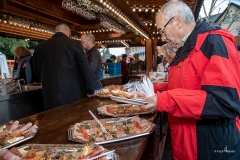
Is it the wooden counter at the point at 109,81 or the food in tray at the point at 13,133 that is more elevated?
the food in tray at the point at 13,133

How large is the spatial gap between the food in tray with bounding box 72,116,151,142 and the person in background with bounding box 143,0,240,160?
0.22 m

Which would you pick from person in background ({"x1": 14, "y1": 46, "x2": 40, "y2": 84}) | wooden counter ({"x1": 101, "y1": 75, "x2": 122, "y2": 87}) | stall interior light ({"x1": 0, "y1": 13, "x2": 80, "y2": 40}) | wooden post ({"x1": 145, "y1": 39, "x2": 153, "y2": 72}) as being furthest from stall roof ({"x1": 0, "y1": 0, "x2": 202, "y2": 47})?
wooden post ({"x1": 145, "y1": 39, "x2": 153, "y2": 72})

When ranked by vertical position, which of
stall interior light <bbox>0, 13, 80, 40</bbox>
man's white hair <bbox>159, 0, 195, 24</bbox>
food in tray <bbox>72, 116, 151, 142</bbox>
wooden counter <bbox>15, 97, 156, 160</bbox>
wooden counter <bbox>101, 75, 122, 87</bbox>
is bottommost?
wooden counter <bbox>101, 75, 122, 87</bbox>

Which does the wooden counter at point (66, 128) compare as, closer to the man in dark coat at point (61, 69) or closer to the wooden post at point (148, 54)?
the man in dark coat at point (61, 69)

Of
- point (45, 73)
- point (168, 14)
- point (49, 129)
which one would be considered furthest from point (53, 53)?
point (168, 14)

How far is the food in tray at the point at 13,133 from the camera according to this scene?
1196 mm

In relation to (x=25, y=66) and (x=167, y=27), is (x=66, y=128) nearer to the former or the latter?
(x=167, y=27)

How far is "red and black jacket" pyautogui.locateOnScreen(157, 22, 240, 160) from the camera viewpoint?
1050mm

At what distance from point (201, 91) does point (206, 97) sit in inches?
1.8

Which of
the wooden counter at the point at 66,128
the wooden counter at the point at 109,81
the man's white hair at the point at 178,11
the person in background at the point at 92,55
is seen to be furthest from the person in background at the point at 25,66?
the man's white hair at the point at 178,11

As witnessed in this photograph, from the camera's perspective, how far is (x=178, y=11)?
1.31m

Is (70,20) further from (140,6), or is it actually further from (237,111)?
(237,111)

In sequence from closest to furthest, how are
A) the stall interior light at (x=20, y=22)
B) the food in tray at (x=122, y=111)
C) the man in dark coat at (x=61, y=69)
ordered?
the food in tray at (x=122, y=111), the man in dark coat at (x=61, y=69), the stall interior light at (x=20, y=22)

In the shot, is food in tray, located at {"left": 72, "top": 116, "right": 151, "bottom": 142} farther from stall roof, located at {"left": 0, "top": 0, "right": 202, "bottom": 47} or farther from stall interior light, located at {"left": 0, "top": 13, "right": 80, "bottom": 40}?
stall interior light, located at {"left": 0, "top": 13, "right": 80, "bottom": 40}
